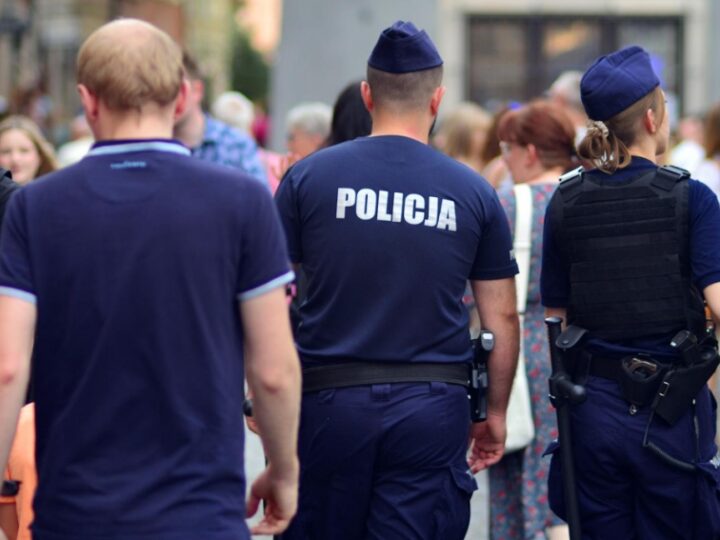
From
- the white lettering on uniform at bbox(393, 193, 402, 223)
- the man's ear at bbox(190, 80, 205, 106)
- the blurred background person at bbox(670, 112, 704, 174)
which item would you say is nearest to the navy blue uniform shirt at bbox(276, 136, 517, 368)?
the white lettering on uniform at bbox(393, 193, 402, 223)

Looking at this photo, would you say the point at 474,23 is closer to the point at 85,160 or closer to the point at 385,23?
the point at 385,23

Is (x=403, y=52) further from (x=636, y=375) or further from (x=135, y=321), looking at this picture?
(x=135, y=321)

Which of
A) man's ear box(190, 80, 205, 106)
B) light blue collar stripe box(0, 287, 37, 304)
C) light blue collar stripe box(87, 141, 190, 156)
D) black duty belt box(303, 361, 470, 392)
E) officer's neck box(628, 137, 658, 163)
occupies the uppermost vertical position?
light blue collar stripe box(87, 141, 190, 156)

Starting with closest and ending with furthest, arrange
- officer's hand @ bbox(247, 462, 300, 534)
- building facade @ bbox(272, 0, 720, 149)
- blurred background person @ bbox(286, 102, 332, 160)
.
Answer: officer's hand @ bbox(247, 462, 300, 534) → blurred background person @ bbox(286, 102, 332, 160) → building facade @ bbox(272, 0, 720, 149)

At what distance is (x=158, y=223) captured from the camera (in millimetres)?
3596

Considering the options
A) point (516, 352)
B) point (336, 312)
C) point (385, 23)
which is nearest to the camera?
point (336, 312)

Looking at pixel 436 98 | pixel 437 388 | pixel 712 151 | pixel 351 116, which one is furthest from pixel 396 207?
pixel 712 151

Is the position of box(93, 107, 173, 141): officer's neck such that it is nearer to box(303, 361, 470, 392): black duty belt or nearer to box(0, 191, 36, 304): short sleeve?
box(0, 191, 36, 304): short sleeve

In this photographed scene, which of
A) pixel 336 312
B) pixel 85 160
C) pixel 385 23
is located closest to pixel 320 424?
pixel 336 312

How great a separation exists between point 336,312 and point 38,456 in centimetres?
132

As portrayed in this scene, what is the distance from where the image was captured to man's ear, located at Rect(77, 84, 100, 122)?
3.69 metres

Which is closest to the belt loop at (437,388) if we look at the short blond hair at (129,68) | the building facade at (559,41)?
the short blond hair at (129,68)

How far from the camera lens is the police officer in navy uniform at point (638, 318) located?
4.97m

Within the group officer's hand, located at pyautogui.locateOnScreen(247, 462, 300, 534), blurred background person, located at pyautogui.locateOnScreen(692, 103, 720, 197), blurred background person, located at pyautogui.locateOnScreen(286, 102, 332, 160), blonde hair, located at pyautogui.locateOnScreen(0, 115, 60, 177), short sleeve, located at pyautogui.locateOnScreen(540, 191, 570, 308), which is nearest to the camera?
officer's hand, located at pyautogui.locateOnScreen(247, 462, 300, 534)
